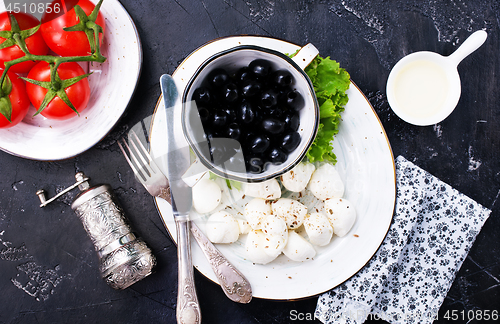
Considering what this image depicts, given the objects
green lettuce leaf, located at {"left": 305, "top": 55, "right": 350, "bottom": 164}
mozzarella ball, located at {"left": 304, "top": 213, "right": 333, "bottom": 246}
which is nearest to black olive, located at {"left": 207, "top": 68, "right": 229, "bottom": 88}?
green lettuce leaf, located at {"left": 305, "top": 55, "right": 350, "bottom": 164}

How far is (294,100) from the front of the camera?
30.2 inches

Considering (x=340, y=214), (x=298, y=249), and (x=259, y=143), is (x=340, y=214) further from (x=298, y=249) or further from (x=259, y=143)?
(x=259, y=143)

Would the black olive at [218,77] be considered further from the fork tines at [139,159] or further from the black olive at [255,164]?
the fork tines at [139,159]

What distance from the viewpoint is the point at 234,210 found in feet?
3.32

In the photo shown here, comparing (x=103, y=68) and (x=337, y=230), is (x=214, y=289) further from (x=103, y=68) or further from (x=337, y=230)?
(x=103, y=68)

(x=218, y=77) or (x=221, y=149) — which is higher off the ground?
(x=218, y=77)

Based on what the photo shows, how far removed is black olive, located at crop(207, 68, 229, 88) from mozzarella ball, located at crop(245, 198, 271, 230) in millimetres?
382

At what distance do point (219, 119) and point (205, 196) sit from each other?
0.30m

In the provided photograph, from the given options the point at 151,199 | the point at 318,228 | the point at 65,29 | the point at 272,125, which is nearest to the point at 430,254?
the point at 318,228

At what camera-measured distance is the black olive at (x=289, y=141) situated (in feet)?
2.47

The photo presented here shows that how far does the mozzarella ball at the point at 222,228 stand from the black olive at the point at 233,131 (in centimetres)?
32

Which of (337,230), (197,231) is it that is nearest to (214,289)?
(197,231)

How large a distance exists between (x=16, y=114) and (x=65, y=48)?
0.25 meters

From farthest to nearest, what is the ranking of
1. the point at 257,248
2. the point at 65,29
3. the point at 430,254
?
the point at 430,254, the point at 257,248, the point at 65,29
